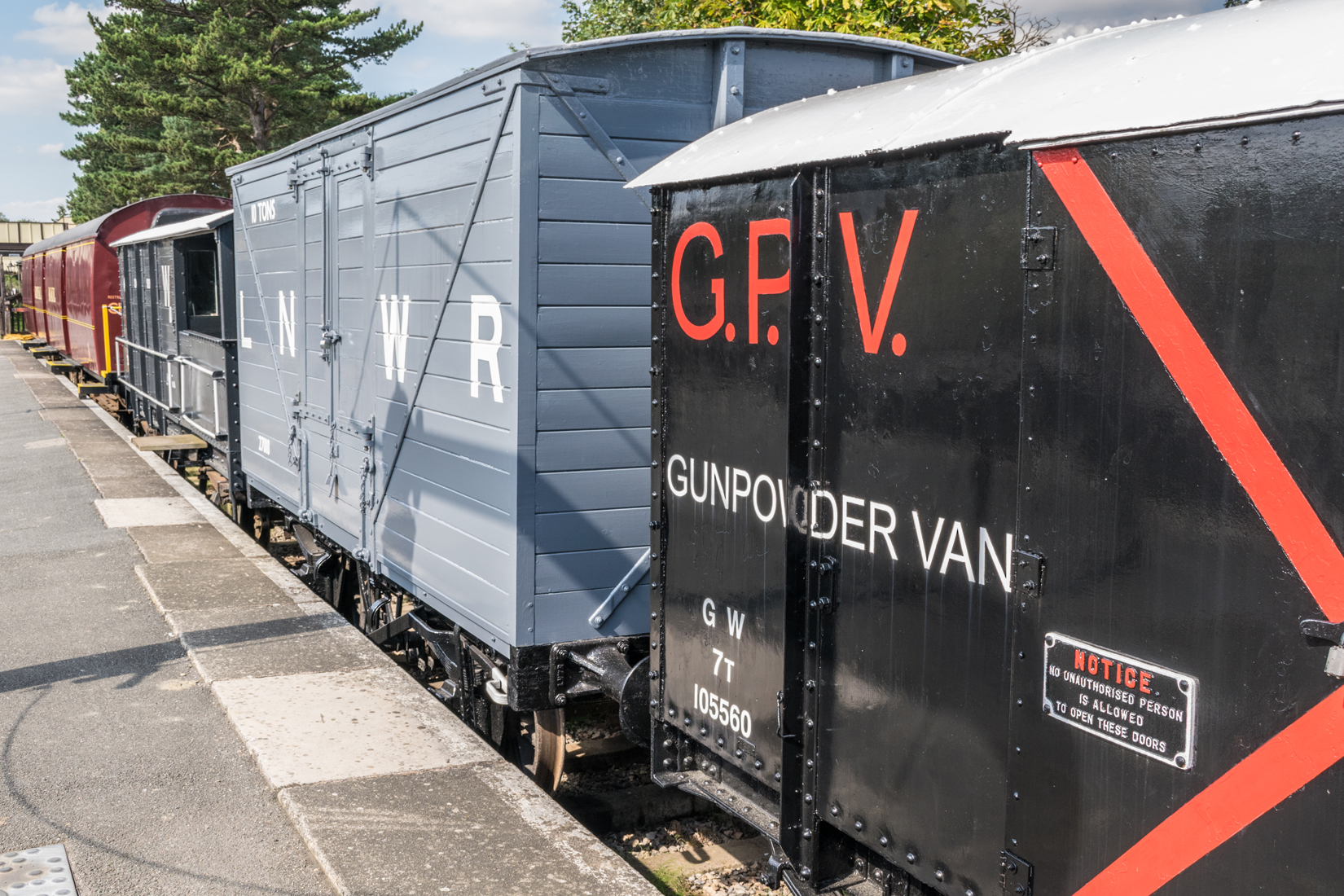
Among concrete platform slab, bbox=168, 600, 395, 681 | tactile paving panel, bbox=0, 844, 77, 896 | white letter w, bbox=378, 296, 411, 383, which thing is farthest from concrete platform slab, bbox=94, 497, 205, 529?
tactile paving panel, bbox=0, 844, 77, 896

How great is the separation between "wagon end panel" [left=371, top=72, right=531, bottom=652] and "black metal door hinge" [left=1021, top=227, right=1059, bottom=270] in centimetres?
244

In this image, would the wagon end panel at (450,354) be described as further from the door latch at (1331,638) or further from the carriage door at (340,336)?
the door latch at (1331,638)

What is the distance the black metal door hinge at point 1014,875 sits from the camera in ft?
8.02

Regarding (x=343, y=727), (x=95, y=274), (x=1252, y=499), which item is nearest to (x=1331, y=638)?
(x=1252, y=499)

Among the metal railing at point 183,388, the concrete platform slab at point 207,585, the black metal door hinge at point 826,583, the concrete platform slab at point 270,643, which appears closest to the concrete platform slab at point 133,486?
the metal railing at point 183,388

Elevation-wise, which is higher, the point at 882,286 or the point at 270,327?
the point at 882,286

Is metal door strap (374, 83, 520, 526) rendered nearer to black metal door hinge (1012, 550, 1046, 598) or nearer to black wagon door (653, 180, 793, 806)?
black wagon door (653, 180, 793, 806)

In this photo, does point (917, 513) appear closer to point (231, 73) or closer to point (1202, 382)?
point (1202, 382)

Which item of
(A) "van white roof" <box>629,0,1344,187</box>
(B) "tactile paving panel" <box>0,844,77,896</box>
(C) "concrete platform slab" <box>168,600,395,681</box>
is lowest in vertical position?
(B) "tactile paving panel" <box>0,844,77,896</box>

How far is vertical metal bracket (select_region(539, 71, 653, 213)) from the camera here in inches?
173

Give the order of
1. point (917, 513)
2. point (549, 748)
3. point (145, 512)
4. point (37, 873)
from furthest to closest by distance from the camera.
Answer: point (145, 512) → point (549, 748) → point (37, 873) → point (917, 513)

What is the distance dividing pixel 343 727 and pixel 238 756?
18.5 inches

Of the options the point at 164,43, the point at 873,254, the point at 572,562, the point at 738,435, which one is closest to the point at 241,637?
the point at 572,562

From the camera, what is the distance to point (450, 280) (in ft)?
16.7
